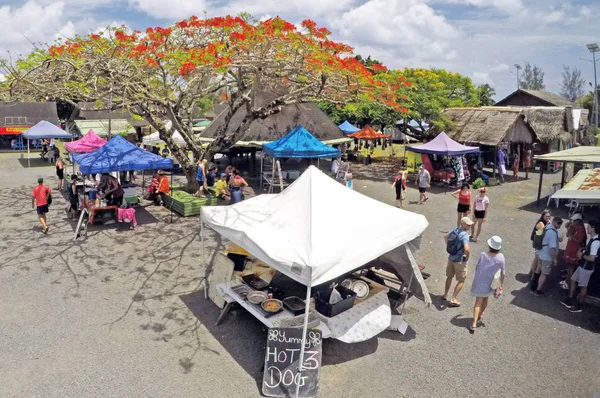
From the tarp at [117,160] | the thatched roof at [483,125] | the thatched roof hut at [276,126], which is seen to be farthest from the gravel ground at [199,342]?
the thatched roof at [483,125]

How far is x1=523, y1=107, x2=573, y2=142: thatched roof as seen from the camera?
23438 millimetres

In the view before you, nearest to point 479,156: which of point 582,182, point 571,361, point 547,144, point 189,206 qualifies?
point 547,144

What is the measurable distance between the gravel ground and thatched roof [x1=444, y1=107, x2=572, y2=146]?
12071mm

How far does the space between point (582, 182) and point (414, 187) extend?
30.8 feet

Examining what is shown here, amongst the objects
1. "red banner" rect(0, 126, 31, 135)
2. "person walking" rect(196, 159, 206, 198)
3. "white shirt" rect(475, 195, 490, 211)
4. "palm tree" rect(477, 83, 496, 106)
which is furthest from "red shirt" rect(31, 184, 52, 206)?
"palm tree" rect(477, 83, 496, 106)

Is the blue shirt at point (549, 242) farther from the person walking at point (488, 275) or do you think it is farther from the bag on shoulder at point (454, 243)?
the bag on shoulder at point (454, 243)

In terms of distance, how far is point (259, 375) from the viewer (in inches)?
237

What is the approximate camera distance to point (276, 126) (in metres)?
20.5

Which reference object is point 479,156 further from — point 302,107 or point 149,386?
point 149,386

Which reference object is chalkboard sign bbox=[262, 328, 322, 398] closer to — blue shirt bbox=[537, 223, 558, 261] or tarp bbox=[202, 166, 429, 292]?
tarp bbox=[202, 166, 429, 292]

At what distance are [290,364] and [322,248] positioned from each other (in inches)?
63.3

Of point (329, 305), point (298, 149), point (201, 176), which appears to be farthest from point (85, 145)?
point (329, 305)

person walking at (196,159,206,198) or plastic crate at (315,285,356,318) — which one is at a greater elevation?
person walking at (196,159,206,198)

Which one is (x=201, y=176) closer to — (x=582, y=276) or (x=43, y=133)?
(x=582, y=276)
